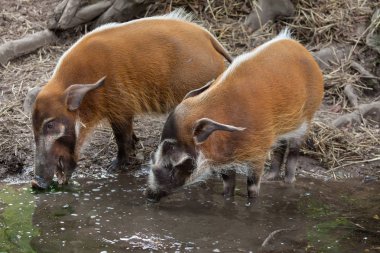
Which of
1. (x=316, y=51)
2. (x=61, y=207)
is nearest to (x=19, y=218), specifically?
(x=61, y=207)

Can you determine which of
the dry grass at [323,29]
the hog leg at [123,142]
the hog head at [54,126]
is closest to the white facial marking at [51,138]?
the hog head at [54,126]

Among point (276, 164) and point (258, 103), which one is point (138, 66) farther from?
point (276, 164)

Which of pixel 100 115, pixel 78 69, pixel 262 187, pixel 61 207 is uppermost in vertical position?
pixel 78 69

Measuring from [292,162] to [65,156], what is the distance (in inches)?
82.4

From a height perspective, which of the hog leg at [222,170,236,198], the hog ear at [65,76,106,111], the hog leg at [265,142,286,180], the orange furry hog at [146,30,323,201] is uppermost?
the hog ear at [65,76,106,111]

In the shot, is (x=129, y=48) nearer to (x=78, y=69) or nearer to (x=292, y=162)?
(x=78, y=69)

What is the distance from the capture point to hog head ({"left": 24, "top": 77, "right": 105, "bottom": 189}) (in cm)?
654

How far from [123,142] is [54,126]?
94 cm

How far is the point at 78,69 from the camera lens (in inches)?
269

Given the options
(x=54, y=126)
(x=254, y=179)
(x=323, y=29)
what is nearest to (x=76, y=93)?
(x=54, y=126)

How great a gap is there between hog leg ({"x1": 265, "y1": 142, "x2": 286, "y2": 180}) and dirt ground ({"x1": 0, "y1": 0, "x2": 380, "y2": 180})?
11.6 inches

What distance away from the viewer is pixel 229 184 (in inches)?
264

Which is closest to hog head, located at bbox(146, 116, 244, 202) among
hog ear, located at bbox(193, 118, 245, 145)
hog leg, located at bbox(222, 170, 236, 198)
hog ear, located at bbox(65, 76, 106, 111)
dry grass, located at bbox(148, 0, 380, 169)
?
hog ear, located at bbox(193, 118, 245, 145)

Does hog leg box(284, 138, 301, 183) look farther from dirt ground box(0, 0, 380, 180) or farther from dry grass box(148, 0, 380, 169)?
dry grass box(148, 0, 380, 169)
